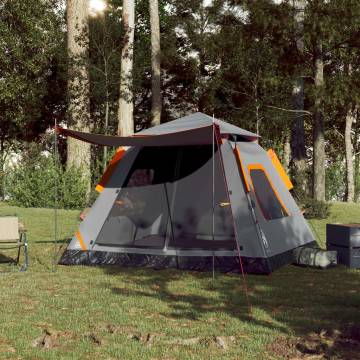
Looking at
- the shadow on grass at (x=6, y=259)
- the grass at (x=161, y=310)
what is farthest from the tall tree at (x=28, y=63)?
the grass at (x=161, y=310)

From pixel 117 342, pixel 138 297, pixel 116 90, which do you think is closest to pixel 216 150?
pixel 138 297

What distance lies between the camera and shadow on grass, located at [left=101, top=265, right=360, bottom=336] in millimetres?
5723

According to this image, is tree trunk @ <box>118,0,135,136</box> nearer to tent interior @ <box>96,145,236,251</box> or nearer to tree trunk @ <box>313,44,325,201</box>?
tree trunk @ <box>313,44,325,201</box>

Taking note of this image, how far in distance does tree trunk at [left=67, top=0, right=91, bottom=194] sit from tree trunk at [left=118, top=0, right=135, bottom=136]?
110cm

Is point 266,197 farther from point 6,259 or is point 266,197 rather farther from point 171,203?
point 6,259

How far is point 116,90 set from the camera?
21.5 meters

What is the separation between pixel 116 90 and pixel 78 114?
2.27 metres

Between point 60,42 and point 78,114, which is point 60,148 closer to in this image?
point 60,42

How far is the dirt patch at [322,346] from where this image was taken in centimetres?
468

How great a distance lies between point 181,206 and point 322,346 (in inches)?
162

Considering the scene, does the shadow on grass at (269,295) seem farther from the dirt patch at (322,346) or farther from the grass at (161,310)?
the dirt patch at (322,346)

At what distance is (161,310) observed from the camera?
6043 mm

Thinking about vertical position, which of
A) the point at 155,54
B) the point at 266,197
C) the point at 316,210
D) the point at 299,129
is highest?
the point at 155,54

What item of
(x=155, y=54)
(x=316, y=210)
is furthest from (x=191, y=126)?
(x=155, y=54)
